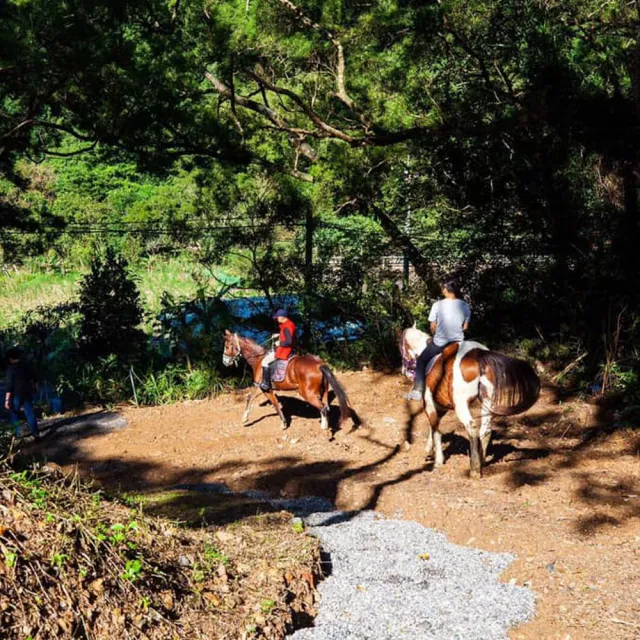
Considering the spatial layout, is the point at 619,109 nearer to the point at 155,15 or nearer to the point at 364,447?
the point at 364,447

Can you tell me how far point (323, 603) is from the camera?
5660 millimetres

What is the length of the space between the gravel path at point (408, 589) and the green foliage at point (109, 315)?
794 centimetres

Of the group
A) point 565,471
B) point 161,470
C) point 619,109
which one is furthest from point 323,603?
point 619,109

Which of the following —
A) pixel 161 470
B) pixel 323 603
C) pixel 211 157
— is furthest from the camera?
pixel 211 157

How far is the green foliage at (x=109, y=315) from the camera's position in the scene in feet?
46.9

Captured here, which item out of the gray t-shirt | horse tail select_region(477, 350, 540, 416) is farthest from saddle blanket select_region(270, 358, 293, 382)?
horse tail select_region(477, 350, 540, 416)

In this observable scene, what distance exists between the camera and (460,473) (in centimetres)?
912

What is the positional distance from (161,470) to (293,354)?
234 cm

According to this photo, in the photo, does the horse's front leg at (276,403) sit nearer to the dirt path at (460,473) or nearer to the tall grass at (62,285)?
the dirt path at (460,473)

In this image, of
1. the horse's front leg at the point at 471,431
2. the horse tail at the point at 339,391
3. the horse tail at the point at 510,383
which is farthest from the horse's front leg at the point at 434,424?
the horse tail at the point at 339,391

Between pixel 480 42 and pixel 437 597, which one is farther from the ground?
pixel 480 42

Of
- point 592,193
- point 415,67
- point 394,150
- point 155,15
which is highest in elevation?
point 155,15

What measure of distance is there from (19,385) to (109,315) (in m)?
3.36

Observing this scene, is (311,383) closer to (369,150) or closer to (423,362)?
(423,362)
